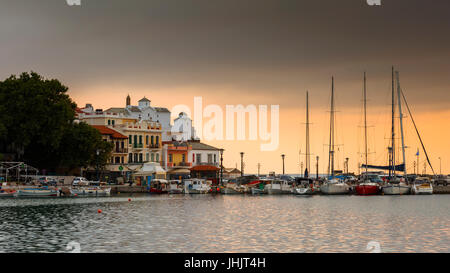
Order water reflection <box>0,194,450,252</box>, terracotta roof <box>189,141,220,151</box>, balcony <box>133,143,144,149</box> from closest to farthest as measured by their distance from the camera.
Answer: water reflection <box>0,194,450,252</box> < balcony <box>133,143,144,149</box> < terracotta roof <box>189,141,220,151</box>

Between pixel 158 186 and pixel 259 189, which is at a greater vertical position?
pixel 158 186

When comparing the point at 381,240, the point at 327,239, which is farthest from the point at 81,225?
the point at 381,240

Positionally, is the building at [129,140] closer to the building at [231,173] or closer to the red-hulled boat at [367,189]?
the building at [231,173]

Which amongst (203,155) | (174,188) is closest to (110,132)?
(174,188)

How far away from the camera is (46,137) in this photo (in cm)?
9756

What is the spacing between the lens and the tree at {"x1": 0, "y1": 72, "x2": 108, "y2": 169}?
318ft

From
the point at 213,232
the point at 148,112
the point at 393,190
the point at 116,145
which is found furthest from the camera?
the point at 148,112

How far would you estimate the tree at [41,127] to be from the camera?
96.9 meters

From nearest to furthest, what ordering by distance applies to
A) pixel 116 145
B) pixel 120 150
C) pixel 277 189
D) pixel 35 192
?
pixel 35 192, pixel 277 189, pixel 120 150, pixel 116 145

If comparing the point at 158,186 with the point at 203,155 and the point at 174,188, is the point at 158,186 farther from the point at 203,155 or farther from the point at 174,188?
the point at 203,155

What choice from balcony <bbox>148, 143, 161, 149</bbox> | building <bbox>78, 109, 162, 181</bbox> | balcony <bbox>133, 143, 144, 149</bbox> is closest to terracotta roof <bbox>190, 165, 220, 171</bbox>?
building <bbox>78, 109, 162, 181</bbox>

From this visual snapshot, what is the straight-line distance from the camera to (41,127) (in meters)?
98.1

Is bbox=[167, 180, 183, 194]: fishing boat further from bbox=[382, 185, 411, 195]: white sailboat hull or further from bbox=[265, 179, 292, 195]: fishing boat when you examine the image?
bbox=[382, 185, 411, 195]: white sailboat hull
